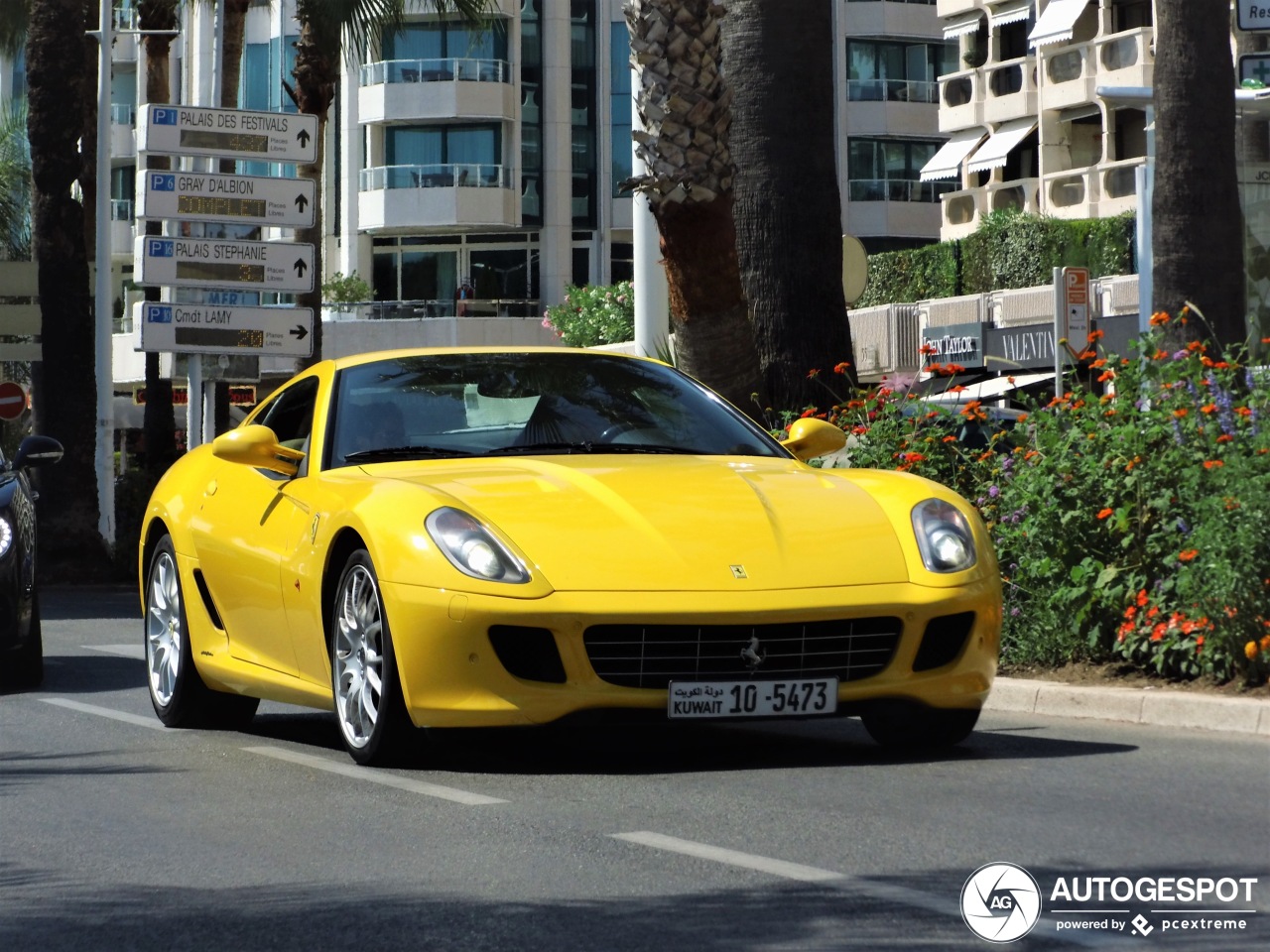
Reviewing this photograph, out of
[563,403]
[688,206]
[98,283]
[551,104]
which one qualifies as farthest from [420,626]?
[551,104]

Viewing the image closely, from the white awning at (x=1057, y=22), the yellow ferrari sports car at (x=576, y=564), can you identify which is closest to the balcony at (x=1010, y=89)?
the white awning at (x=1057, y=22)

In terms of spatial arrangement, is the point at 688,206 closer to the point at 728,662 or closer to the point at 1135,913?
the point at 728,662

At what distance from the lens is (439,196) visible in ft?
234

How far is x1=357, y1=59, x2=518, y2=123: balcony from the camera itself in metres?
71.1

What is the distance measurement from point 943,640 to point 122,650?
8.37 m

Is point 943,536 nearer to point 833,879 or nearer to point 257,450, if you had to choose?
point 833,879

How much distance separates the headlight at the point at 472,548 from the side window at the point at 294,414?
4.70 ft

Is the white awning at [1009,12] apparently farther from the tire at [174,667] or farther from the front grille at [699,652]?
the front grille at [699,652]

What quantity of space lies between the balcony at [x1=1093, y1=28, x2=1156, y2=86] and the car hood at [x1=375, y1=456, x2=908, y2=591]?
4726 centimetres

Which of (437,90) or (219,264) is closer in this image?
(219,264)

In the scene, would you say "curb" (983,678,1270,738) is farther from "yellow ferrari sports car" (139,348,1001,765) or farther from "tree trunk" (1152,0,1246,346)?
"tree trunk" (1152,0,1246,346)

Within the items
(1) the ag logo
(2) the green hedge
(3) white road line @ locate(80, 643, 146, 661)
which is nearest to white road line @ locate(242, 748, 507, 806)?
(1) the ag logo

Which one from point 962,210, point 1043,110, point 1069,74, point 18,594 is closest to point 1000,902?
point 18,594

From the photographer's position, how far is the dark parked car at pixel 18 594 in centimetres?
1166
